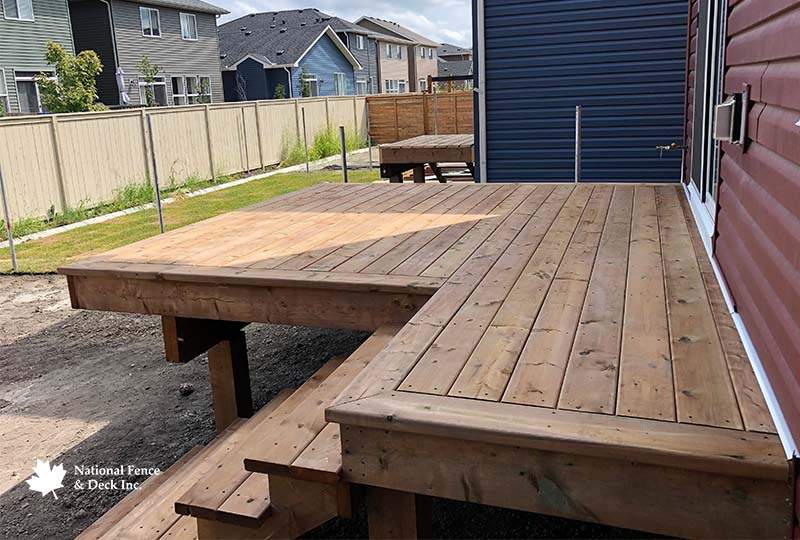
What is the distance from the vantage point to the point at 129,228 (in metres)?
8.71

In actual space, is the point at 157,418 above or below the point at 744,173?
below

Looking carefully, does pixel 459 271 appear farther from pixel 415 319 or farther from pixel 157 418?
pixel 157 418

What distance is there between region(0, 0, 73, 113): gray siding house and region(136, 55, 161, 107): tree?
7.64ft

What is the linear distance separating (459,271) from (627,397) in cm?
139

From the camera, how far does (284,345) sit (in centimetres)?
503

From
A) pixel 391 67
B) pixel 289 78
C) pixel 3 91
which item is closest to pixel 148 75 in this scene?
pixel 3 91

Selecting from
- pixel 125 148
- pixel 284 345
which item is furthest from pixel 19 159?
pixel 284 345

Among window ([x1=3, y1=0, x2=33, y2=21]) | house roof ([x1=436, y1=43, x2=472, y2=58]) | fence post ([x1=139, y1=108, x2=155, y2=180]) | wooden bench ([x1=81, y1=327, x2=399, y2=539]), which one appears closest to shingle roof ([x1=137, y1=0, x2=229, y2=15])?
window ([x1=3, y1=0, x2=33, y2=21])

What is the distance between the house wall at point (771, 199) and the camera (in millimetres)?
1501

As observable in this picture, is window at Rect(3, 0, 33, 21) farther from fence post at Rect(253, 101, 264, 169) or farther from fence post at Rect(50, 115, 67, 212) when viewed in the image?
fence post at Rect(50, 115, 67, 212)

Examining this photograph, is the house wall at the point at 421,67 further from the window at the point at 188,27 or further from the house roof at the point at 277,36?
the window at the point at 188,27

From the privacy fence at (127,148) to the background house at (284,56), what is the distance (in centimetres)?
1282

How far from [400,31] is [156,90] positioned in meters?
26.6

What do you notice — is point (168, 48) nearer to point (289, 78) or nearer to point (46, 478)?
point (289, 78)
